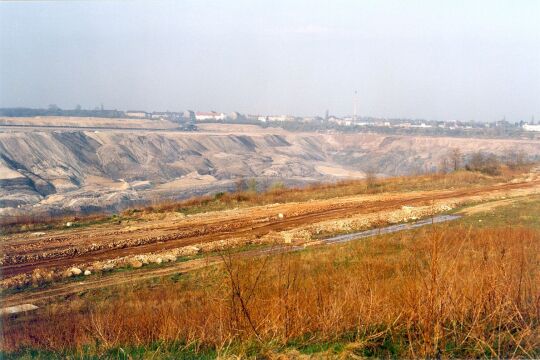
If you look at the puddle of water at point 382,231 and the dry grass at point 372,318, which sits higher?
the dry grass at point 372,318

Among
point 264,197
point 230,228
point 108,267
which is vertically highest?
point 108,267

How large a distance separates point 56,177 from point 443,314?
48.7 m

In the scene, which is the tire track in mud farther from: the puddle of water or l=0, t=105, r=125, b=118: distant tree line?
l=0, t=105, r=125, b=118: distant tree line

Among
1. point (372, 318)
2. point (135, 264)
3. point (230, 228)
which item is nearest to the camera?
point (372, 318)

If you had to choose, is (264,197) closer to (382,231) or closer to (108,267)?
(382,231)

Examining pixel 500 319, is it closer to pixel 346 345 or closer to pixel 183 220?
pixel 346 345

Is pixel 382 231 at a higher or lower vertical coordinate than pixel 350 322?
lower

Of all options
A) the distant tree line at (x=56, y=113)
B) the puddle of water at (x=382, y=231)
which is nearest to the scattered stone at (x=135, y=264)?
the puddle of water at (x=382, y=231)

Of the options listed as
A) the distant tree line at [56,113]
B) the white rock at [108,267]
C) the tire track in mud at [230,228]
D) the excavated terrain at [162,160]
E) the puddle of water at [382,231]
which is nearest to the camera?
the white rock at [108,267]

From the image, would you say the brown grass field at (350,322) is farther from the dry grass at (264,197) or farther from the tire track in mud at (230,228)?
the dry grass at (264,197)

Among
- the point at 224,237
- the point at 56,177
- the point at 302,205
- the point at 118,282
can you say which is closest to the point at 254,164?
the point at 56,177

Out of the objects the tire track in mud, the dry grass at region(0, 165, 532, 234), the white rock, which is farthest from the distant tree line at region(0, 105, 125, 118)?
the white rock

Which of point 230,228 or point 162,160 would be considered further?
point 162,160

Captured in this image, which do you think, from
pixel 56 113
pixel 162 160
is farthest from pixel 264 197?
pixel 56 113
